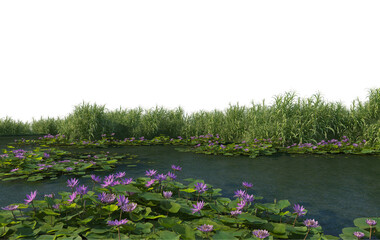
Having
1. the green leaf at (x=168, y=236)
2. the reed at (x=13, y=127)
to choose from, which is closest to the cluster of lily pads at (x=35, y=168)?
the green leaf at (x=168, y=236)

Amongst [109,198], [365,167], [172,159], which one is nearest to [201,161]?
[172,159]

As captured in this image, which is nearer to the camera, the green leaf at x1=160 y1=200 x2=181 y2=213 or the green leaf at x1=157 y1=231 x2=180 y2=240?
the green leaf at x1=157 y1=231 x2=180 y2=240

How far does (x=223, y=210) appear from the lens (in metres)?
2.08

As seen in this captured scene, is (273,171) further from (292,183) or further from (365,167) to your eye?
(365,167)

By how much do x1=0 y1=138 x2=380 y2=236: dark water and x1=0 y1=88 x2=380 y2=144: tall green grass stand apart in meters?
1.56

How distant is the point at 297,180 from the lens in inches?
144

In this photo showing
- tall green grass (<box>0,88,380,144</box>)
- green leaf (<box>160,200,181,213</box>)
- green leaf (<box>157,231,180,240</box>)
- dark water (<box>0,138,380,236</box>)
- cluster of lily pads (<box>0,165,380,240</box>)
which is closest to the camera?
green leaf (<box>157,231,180,240</box>)

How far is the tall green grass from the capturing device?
273 inches

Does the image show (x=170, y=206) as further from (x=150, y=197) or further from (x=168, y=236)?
(x=168, y=236)

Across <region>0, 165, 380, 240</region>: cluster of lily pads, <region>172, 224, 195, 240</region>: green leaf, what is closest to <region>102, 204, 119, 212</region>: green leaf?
<region>0, 165, 380, 240</region>: cluster of lily pads

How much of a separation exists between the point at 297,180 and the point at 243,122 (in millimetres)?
4651

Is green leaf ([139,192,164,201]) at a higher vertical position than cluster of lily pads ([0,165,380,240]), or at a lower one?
higher

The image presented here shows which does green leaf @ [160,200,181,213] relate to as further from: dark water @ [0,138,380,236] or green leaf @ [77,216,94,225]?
dark water @ [0,138,380,236]

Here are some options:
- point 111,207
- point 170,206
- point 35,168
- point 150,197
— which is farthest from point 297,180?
point 35,168
